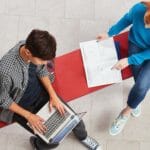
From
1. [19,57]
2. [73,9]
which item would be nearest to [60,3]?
[73,9]

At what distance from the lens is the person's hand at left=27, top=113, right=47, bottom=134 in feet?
6.52

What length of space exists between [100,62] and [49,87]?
400 mm

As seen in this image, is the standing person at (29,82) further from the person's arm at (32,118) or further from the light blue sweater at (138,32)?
the light blue sweater at (138,32)

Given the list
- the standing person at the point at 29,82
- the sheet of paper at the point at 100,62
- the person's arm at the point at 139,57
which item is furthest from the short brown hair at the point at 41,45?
the person's arm at the point at 139,57

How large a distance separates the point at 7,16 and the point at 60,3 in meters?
0.48

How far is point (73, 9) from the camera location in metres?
3.03

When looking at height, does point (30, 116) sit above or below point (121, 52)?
below

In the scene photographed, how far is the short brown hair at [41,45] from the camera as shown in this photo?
64.6 inches

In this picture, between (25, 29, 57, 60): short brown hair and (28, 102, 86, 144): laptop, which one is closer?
(25, 29, 57, 60): short brown hair

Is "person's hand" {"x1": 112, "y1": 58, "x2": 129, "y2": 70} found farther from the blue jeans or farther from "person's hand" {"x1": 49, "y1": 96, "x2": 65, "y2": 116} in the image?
"person's hand" {"x1": 49, "y1": 96, "x2": 65, "y2": 116}

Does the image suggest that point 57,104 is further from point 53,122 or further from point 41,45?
point 41,45

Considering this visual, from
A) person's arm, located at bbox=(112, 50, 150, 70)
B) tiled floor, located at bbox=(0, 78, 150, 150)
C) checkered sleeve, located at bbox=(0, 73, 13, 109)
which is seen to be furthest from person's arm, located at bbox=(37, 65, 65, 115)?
tiled floor, located at bbox=(0, 78, 150, 150)

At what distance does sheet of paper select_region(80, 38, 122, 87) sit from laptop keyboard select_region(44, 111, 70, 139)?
292 millimetres

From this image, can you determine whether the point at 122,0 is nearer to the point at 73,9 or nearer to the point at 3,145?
the point at 73,9
